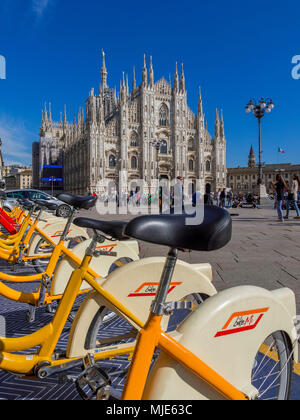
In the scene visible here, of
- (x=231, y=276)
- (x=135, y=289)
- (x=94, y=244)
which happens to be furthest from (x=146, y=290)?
(x=231, y=276)

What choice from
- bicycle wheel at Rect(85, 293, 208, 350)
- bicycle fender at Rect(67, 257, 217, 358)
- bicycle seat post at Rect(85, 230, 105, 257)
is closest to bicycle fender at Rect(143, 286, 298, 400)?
bicycle wheel at Rect(85, 293, 208, 350)

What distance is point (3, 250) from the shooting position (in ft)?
12.0

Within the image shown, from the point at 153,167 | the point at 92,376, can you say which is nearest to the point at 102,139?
the point at 153,167

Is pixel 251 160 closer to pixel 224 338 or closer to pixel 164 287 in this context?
pixel 224 338

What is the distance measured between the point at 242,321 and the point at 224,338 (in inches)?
4.6

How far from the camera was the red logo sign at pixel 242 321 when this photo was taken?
48.6 inches

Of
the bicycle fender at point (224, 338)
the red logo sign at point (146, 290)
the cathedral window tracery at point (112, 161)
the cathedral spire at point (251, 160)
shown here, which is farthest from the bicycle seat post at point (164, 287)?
the cathedral spire at point (251, 160)

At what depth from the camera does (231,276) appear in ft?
13.9

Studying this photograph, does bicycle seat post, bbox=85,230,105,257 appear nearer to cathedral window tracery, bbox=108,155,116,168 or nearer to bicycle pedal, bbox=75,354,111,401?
bicycle pedal, bbox=75,354,111,401

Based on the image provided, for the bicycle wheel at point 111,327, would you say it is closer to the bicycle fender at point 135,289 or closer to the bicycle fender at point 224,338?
the bicycle fender at point 135,289

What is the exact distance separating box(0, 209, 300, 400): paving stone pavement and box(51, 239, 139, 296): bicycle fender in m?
0.45

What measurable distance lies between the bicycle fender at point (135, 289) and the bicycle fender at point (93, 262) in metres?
0.43

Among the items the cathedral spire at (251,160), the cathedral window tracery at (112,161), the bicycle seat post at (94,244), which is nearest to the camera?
the bicycle seat post at (94,244)

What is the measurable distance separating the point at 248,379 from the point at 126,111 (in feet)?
160
